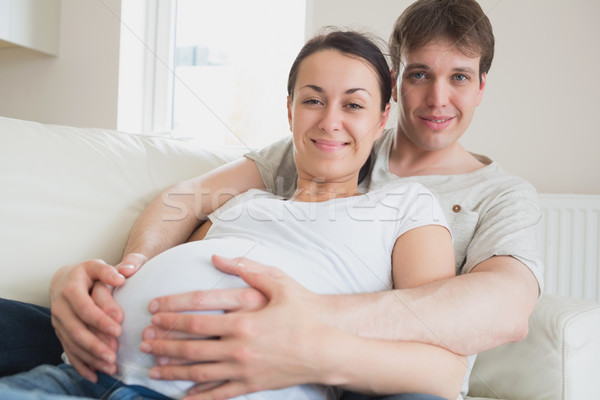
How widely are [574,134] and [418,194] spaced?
118 cm

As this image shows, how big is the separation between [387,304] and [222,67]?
209 centimetres

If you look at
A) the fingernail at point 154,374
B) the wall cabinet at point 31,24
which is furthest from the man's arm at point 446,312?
the wall cabinet at point 31,24

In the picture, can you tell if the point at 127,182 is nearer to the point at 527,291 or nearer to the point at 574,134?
the point at 527,291

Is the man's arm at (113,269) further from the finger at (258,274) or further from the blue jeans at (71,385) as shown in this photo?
the finger at (258,274)

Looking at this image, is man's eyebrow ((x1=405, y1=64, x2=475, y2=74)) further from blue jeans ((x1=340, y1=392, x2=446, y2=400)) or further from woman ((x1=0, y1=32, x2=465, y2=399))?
blue jeans ((x1=340, y1=392, x2=446, y2=400))

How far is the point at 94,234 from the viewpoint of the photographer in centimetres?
105

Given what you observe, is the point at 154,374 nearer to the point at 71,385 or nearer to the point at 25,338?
the point at 71,385

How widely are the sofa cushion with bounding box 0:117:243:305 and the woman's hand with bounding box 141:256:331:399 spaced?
15.5 inches

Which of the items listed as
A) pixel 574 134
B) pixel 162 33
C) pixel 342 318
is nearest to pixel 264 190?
pixel 342 318

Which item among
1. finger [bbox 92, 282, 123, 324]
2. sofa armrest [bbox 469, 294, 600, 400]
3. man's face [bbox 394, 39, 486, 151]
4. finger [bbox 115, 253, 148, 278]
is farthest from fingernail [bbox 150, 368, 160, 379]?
man's face [bbox 394, 39, 486, 151]

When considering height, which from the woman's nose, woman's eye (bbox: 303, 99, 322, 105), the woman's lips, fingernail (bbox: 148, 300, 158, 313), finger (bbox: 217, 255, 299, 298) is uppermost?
woman's eye (bbox: 303, 99, 322, 105)

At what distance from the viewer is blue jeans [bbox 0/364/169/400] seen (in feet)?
2.25

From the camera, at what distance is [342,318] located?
73 centimetres

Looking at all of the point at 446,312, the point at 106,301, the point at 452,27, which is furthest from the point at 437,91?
the point at 106,301
